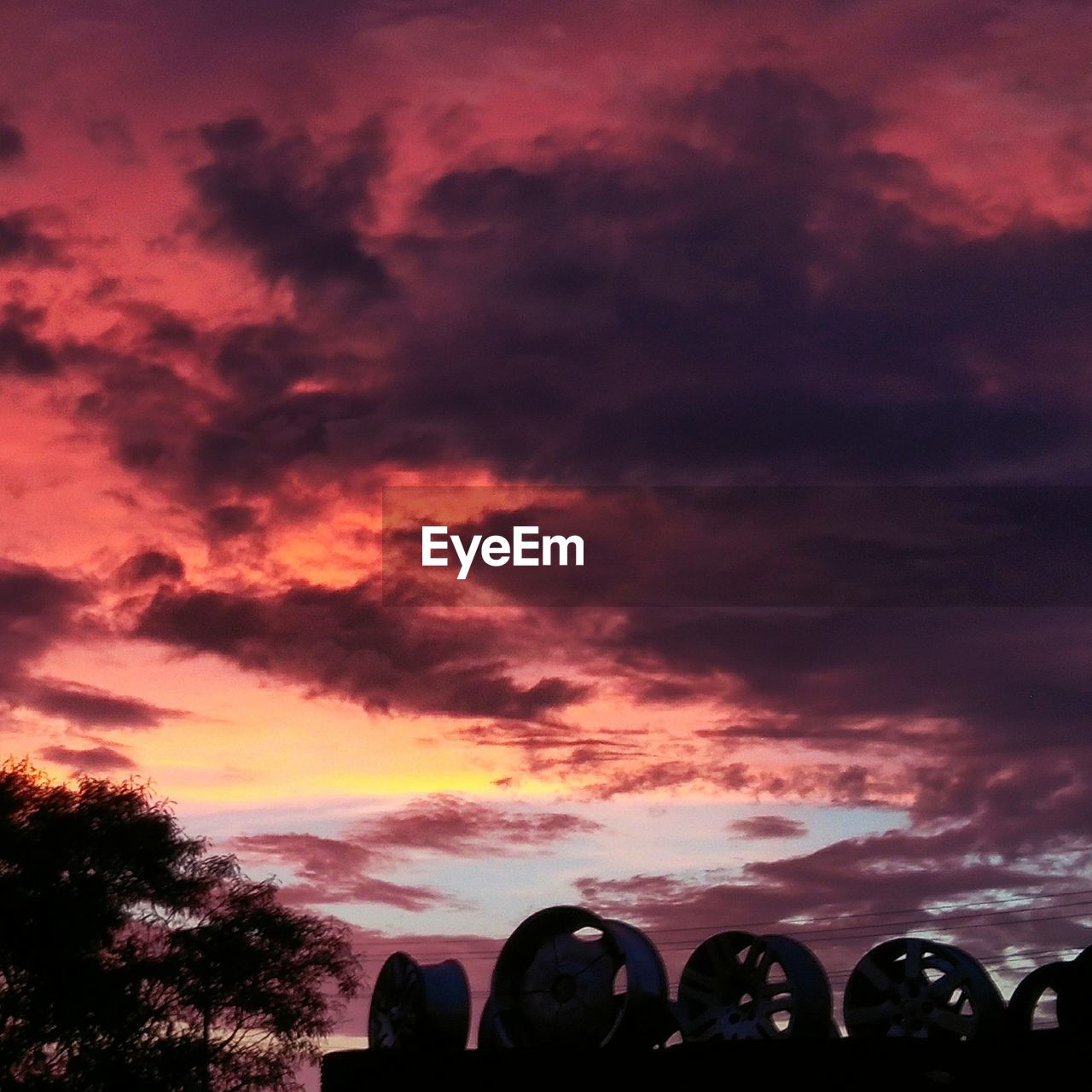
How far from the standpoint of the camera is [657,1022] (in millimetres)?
32562

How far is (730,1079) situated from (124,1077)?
82.2ft

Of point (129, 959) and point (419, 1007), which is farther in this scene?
point (129, 959)

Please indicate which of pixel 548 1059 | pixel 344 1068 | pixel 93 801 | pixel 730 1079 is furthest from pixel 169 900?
pixel 730 1079

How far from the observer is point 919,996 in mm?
32938

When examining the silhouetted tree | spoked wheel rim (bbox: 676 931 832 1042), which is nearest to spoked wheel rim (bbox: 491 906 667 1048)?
spoked wheel rim (bbox: 676 931 832 1042)

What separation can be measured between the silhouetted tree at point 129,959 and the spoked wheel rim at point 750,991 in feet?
75.9

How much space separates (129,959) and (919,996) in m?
28.3

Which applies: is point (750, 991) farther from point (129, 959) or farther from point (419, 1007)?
point (129, 959)

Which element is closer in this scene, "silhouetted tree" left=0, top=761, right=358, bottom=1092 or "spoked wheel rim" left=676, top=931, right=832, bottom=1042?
"spoked wheel rim" left=676, top=931, right=832, bottom=1042

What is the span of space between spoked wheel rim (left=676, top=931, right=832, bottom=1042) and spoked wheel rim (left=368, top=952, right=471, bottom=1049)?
6.42 meters

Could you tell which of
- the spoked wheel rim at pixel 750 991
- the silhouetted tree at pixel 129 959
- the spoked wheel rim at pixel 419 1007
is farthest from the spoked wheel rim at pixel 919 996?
the silhouetted tree at pixel 129 959

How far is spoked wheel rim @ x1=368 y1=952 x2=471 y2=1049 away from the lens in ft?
122

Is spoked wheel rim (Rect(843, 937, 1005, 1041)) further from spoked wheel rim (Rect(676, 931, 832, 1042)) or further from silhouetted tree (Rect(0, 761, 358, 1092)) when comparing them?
silhouetted tree (Rect(0, 761, 358, 1092))

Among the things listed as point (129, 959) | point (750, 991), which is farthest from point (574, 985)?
point (129, 959)
